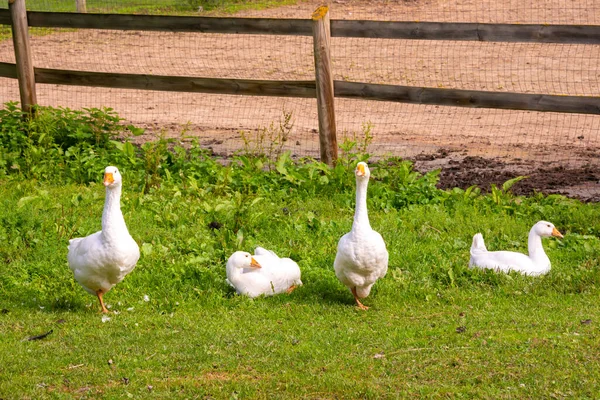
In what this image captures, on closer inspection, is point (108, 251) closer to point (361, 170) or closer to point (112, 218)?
point (112, 218)

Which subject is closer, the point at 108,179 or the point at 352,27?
the point at 108,179

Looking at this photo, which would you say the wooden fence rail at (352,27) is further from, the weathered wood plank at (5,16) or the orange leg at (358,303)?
the orange leg at (358,303)

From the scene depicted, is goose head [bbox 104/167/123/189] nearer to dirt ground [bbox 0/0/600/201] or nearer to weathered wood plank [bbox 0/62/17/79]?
dirt ground [bbox 0/0/600/201]

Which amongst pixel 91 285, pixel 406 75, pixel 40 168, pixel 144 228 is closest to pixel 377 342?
pixel 91 285

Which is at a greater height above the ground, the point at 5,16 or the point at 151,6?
the point at 5,16

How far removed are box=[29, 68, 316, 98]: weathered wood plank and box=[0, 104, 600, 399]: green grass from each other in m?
0.54

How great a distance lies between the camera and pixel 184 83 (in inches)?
391

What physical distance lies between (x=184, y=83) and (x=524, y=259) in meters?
4.85

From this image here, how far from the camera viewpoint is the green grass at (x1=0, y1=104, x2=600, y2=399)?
5.09 meters

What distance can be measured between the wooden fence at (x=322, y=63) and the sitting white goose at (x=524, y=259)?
6.67 ft

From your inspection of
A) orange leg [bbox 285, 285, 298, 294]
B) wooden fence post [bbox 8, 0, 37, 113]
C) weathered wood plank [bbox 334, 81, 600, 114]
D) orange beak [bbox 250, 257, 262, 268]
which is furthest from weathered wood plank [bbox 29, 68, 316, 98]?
orange beak [bbox 250, 257, 262, 268]

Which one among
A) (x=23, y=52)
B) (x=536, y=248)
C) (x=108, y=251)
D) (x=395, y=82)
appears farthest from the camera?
(x=395, y=82)

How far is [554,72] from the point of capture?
14539mm

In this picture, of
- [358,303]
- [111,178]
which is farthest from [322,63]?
[111,178]
